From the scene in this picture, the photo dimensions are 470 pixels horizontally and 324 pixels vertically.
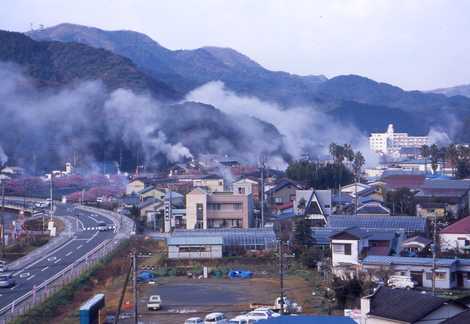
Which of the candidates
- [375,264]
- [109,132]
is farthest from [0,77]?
[375,264]

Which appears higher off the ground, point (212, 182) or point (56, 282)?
point (212, 182)

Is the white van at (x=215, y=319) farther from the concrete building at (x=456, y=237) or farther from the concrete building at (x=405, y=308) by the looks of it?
the concrete building at (x=456, y=237)

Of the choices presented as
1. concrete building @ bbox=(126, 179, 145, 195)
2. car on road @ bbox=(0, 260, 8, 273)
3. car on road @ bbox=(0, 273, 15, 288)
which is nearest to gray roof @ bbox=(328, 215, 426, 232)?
car on road @ bbox=(0, 260, 8, 273)

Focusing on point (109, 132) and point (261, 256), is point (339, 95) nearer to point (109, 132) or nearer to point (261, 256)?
point (109, 132)

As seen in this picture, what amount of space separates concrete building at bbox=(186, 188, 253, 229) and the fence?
4.36 ft

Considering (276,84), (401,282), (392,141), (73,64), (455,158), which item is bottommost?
(401,282)

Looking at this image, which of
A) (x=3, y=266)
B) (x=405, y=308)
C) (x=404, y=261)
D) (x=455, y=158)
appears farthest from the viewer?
(x=455, y=158)

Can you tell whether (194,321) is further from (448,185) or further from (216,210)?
(448,185)

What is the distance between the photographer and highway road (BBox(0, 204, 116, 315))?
316 inches

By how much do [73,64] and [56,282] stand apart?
120ft

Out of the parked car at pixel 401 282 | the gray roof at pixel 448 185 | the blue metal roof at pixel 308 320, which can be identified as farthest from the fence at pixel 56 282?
the gray roof at pixel 448 185

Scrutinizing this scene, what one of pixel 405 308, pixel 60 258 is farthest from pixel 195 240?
pixel 405 308

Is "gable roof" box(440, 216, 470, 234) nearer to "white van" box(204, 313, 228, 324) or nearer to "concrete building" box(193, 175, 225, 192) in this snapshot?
"white van" box(204, 313, 228, 324)

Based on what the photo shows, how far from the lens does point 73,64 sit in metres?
43.5
